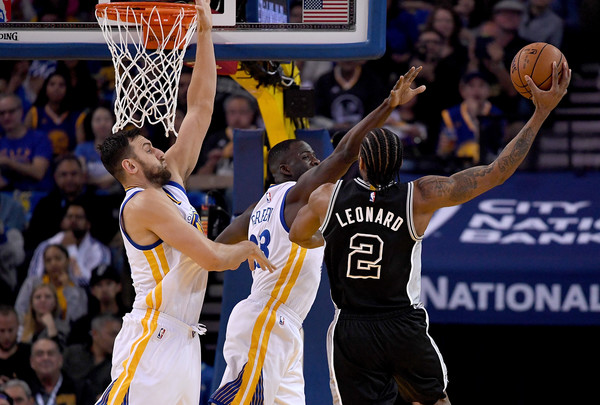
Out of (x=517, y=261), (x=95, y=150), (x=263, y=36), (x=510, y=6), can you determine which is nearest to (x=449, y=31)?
(x=510, y=6)

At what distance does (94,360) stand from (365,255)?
475cm

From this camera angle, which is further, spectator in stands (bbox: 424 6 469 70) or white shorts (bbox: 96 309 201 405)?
spectator in stands (bbox: 424 6 469 70)

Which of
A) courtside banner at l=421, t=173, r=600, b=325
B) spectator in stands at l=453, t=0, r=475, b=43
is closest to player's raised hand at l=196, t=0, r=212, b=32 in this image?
courtside banner at l=421, t=173, r=600, b=325

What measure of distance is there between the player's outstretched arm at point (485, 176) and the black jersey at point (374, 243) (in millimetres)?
88

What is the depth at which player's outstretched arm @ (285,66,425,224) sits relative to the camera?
498 centimetres

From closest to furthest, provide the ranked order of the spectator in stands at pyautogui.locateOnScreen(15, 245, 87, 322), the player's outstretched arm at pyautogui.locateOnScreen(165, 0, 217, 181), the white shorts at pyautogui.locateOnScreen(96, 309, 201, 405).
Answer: the white shorts at pyautogui.locateOnScreen(96, 309, 201, 405)
the player's outstretched arm at pyautogui.locateOnScreen(165, 0, 217, 181)
the spectator in stands at pyautogui.locateOnScreen(15, 245, 87, 322)

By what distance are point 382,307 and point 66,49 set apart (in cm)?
279

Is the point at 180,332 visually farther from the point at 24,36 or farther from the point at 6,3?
the point at 6,3

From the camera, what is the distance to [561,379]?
8.44 m

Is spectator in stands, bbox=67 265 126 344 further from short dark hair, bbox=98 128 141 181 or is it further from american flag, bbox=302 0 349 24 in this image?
short dark hair, bbox=98 128 141 181

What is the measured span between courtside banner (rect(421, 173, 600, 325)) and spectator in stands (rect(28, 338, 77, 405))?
11.0 ft

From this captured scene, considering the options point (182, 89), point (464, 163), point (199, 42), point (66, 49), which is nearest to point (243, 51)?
point (199, 42)

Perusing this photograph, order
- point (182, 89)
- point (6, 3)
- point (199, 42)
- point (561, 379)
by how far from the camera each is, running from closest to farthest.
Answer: point (199, 42), point (6, 3), point (561, 379), point (182, 89)

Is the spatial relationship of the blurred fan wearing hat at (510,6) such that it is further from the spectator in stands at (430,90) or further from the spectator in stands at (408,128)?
the spectator in stands at (408,128)
